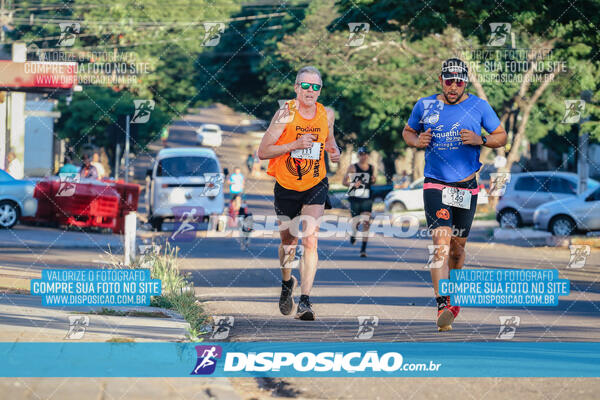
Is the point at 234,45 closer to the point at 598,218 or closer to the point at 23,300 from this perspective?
the point at 598,218

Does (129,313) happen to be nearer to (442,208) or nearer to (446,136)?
(442,208)

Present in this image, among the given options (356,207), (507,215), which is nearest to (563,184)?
(507,215)

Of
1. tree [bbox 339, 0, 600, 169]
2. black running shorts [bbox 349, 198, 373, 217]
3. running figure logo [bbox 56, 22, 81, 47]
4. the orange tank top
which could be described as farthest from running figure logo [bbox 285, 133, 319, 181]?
running figure logo [bbox 56, 22, 81, 47]

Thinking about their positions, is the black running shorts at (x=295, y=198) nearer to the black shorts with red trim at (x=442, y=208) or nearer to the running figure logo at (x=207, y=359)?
the black shorts with red trim at (x=442, y=208)

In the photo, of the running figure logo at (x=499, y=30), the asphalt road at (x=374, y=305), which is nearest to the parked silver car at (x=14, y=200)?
the asphalt road at (x=374, y=305)

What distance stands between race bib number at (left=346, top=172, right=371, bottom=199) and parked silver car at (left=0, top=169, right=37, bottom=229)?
9.41m

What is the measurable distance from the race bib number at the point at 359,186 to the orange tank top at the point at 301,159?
7980 millimetres

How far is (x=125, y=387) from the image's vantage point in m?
6.81

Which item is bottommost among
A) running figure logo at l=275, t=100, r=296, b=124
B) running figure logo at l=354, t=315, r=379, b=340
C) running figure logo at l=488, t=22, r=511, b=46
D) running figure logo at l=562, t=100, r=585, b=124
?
running figure logo at l=354, t=315, r=379, b=340

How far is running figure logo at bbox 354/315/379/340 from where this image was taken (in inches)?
364

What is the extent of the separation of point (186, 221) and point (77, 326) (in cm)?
2007

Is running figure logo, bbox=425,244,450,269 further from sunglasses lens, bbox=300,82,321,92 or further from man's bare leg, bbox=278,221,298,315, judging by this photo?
sunglasses lens, bbox=300,82,321,92

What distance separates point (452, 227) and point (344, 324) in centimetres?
181

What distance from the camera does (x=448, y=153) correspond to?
343 inches
